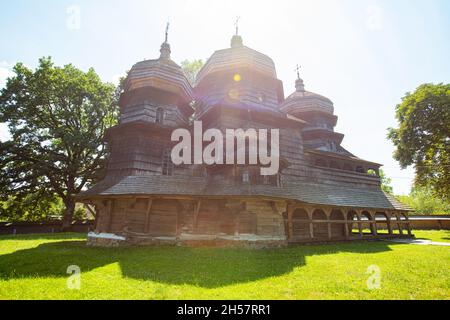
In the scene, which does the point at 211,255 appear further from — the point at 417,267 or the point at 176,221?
the point at 417,267

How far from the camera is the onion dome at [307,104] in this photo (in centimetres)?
2156

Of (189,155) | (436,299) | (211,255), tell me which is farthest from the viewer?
(189,155)

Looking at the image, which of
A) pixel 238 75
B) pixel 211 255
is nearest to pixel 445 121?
pixel 238 75

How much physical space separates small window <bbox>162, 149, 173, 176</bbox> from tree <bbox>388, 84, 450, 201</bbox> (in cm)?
2492

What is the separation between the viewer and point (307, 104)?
21719mm

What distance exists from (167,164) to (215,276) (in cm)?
880

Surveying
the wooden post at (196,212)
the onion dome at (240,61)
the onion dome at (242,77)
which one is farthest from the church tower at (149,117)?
the wooden post at (196,212)

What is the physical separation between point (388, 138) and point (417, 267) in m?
24.0

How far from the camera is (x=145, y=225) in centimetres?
1177

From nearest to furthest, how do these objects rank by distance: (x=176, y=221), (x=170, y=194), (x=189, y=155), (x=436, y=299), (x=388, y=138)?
(x=436, y=299), (x=170, y=194), (x=176, y=221), (x=189, y=155), (x=388, y=138)

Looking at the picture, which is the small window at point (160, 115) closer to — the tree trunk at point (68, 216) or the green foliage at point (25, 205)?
the tree trunk at point (68, 216)

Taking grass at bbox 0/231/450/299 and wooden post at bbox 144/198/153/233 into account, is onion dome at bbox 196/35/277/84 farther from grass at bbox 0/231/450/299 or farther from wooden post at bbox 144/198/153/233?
grass at bbox 0/231/450/299

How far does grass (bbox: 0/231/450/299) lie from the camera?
16.5 ft

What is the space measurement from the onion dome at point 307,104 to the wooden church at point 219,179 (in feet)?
8.02
